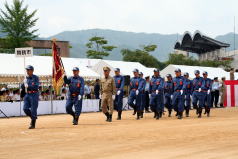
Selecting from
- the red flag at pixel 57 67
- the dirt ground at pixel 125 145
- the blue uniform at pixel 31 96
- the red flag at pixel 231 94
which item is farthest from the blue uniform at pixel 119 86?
the red flag at pixel 231 94

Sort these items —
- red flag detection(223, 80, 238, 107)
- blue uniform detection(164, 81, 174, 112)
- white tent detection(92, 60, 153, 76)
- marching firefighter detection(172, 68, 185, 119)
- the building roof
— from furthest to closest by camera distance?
1. the building roof
2. white tent detection(92, 60, 153, 76)
3. red flag detection(223, 80, 238, 107)
4. blue uniform detection(164, 81, 174, 112)
5. marching firefighter detection(172, 68, 185, 119)

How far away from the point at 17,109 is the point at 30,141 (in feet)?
49.9

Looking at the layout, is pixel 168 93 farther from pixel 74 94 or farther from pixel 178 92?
pixel 74 94

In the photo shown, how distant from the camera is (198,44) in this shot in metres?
97.1

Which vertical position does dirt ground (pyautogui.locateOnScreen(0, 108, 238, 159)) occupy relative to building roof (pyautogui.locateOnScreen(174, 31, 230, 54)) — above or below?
below

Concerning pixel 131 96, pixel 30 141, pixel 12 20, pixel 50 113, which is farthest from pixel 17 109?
pixel 12 20

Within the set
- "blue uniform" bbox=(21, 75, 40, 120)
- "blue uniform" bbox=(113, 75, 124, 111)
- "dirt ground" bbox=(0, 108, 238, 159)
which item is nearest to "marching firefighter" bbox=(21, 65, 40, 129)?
"blue uniform" bbox=(21, 75, 40, 120)

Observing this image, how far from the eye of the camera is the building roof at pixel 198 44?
308 feet

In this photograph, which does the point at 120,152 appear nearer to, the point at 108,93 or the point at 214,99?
the point at 108,93

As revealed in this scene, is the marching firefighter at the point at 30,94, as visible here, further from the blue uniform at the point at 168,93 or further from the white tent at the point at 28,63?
the white tent at the point at 28,63

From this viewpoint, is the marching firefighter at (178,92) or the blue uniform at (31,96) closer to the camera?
the blue uniform at (31,96)

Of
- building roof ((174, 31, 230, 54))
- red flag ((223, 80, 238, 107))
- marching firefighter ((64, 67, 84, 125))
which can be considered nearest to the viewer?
marching firefighter ((64, 67, 84, 125))

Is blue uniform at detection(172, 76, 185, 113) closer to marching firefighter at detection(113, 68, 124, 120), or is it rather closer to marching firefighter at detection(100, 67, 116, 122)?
marching firefighter at detection(113, 68, 124, 120)

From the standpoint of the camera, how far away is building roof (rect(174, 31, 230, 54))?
9394cm
